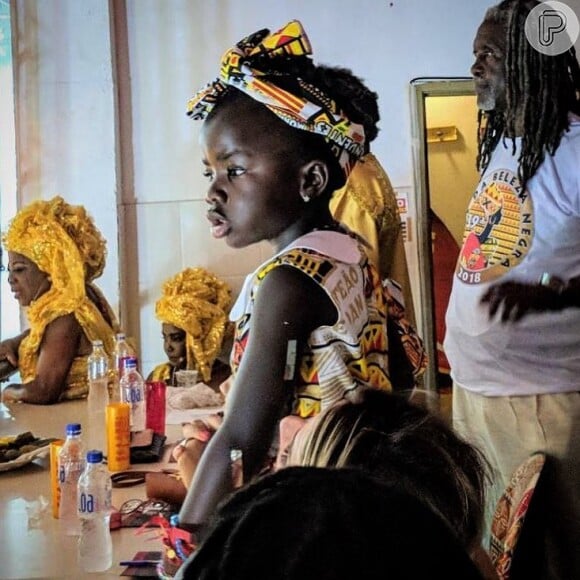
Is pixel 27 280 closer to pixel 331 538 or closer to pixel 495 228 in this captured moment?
pixel 495 228

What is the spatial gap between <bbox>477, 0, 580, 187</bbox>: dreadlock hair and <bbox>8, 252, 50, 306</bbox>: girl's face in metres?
1.13

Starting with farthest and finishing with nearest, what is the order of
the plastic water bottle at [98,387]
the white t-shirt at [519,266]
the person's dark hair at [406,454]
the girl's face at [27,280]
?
1. the girl's face at [27,280]
2. the plastic water bottle at [98,387]
3. the white t-shirt at [519,266]
4. the person's dark hair at [406,454]

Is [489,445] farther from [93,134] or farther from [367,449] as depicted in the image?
[93,134]

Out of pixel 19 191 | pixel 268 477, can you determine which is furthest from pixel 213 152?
pixel 19 191

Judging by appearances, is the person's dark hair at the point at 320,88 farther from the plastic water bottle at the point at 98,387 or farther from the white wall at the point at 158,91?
the plastic water bottle at the point at 98,387

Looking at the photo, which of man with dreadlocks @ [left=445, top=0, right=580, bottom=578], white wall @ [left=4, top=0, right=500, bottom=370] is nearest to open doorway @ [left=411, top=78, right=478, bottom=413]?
white wall @ [left=4, top=0, right=500, bottom=370]

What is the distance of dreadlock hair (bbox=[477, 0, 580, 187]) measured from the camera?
1316 mm

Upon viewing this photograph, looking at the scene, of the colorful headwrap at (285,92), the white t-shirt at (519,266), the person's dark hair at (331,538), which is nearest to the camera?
the person's dark hair at (331,538)

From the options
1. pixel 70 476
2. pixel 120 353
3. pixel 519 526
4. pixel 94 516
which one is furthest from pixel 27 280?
pixel 519 526

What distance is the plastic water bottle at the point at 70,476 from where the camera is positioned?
1.10m

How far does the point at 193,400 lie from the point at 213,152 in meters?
0.77

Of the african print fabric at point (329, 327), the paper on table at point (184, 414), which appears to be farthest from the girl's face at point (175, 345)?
the african print fabric at point (329, 327)

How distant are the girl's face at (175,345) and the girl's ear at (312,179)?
93 centimetres

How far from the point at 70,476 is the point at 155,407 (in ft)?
1.50
